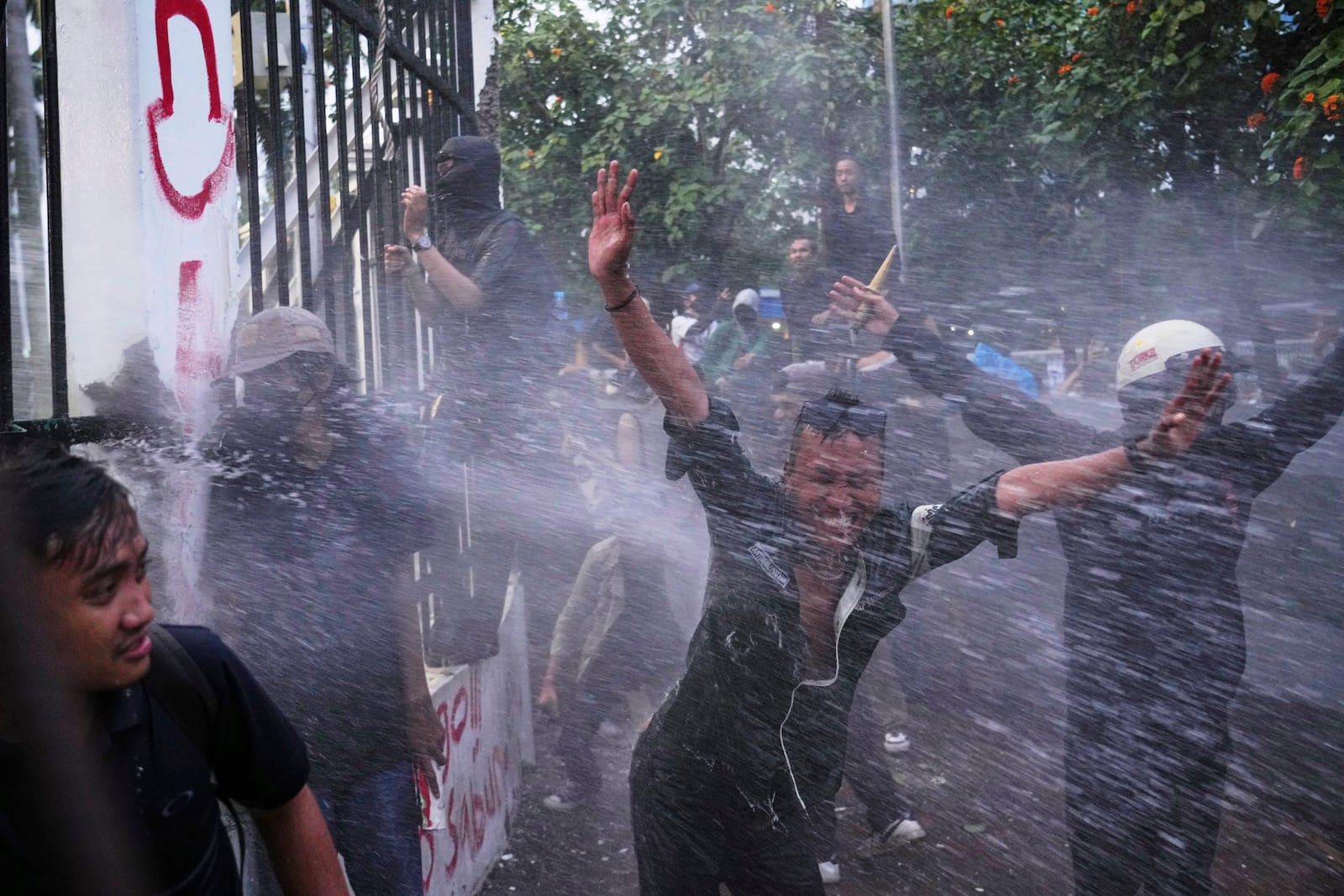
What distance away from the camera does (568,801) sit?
5.29 m

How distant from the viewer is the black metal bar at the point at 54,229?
2.31 meters

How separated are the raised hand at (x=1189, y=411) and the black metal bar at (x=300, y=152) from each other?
6.98 feet

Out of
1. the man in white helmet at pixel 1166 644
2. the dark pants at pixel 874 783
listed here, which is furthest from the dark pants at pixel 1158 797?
the dark pants at pixel 874 783

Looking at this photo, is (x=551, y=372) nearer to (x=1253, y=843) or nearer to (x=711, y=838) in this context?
(x=711, y=838)

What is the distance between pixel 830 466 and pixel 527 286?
5.57 ft

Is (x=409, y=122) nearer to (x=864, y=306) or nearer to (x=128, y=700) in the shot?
(x=864, y=306)

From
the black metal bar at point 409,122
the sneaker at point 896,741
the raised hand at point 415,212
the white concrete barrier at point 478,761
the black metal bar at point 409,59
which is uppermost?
the black metal bar at point 409,59

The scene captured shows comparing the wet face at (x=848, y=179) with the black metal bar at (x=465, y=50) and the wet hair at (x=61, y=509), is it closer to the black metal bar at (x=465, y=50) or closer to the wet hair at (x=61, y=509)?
the black metal bar at (x=465, y=50)

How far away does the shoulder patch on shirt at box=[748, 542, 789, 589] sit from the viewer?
2855 mm

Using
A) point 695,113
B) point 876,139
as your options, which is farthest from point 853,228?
point 695,113

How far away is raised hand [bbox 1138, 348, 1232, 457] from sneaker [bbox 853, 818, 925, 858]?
2.58 meters

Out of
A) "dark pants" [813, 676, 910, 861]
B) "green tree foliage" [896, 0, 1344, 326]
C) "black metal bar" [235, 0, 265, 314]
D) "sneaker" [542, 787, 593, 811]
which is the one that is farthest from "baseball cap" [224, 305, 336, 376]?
"green tree foliage" [896, 0, 1344, 326]

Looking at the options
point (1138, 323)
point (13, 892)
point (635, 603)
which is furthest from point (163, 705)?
point (1138, 323)

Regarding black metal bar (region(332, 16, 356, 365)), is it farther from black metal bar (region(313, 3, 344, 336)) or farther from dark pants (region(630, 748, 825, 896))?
dark pants (region(630, 748, 825, 896))
